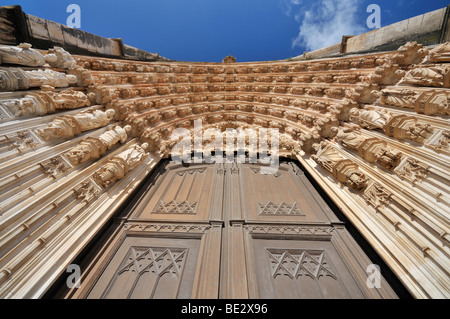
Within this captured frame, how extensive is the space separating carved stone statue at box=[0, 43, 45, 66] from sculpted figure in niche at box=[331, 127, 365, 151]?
20.3 feet

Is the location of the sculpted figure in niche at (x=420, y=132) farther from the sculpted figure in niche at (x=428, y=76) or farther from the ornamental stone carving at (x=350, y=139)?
the sculpted figure in niche at (x=428, y=76)

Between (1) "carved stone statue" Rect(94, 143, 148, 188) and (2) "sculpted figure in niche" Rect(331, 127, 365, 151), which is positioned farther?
(2) "sculpted figure in niche" Rect(331, 127, 365, 151)

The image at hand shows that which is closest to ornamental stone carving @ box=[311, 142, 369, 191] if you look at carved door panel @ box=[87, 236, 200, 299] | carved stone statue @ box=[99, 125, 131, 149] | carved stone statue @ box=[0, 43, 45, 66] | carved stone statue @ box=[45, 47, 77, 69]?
carved door panel @ box=[87, 236, 200, 299]

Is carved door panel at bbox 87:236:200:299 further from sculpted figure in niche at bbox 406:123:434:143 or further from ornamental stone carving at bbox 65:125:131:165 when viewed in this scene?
sculpted figure in niche at bbox 406:123:434:143

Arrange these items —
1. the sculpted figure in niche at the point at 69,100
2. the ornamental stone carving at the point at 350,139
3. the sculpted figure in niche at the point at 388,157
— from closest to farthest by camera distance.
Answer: the sculpted figure in niche at the point at 388,157, the sculpted figure in niche at the point at 69,100, the ornamental stone carving at the point at 350,139

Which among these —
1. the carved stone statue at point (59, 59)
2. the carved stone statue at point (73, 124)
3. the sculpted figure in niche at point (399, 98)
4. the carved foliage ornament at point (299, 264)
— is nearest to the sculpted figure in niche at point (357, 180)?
the carved foliage ornament at point (299, 264)

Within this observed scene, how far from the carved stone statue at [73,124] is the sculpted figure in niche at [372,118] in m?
5.50

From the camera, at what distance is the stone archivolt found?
211 centimetres

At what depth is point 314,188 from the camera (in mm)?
4000

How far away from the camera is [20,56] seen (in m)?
→ 3.12

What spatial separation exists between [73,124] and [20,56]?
144 centimetres

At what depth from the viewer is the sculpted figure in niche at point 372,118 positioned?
11.1 feet

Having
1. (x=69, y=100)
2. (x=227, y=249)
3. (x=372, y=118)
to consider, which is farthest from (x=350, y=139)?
(x=69, y=100)
